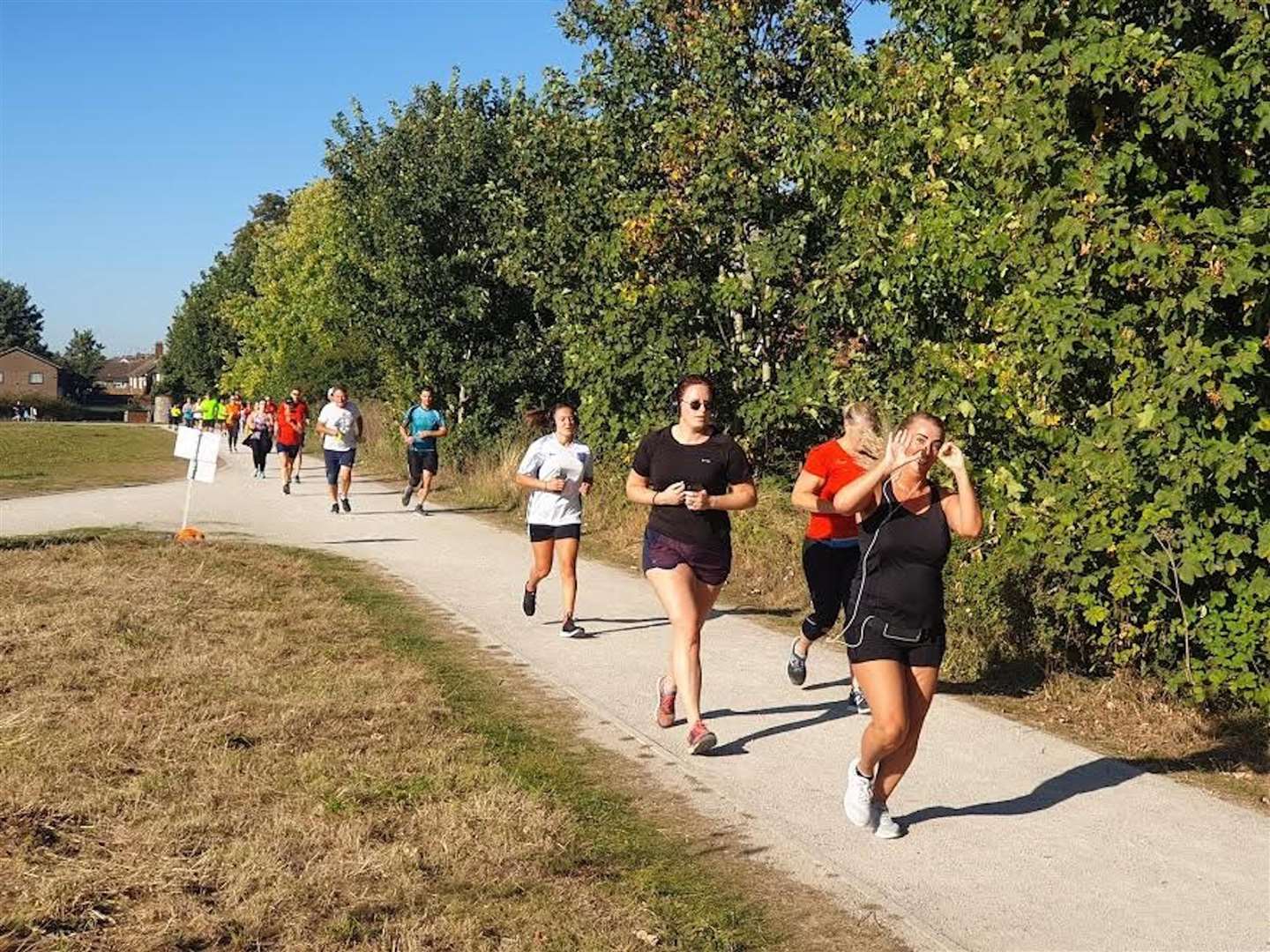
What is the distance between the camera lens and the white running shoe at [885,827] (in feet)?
19.3

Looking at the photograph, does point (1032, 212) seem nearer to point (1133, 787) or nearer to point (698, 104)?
point (1133, 787)

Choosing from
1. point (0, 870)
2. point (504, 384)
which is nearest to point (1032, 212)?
point (0, 870)

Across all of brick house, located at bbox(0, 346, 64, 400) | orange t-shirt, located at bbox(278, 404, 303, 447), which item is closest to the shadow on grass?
orange t-shirt, located at bbox(278, 404, 303, 447)

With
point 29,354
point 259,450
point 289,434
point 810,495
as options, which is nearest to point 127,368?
point 29,354

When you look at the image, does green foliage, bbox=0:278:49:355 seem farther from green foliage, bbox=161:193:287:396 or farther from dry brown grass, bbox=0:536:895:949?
dry brown grass, bbox=0:536:895:949

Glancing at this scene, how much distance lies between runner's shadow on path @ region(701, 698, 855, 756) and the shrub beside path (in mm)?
18

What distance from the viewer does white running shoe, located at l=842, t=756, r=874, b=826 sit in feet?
19.4

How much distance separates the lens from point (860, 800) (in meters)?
5.92

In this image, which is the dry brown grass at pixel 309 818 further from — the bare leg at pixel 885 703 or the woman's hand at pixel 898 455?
the woman's hand at pixel 898 455

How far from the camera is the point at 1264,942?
15.6 feet

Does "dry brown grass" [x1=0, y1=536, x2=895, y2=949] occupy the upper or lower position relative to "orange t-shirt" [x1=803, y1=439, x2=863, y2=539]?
lower

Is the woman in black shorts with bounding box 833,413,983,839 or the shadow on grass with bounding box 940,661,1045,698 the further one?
the shadow on grass with bounding box 940,661,1045,698

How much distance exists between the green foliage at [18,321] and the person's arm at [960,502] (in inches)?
6797

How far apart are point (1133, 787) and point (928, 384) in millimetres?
3362
